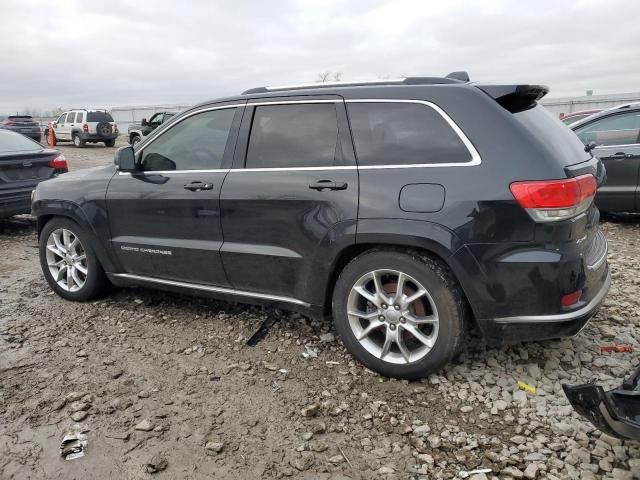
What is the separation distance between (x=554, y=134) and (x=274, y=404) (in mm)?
2316

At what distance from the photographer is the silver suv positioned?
23469 millimetres

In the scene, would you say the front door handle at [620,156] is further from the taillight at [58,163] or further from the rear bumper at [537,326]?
the taillight at [58,163]

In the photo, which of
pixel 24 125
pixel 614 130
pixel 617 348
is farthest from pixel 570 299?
pixel 24 125

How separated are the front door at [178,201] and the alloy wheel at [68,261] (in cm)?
58

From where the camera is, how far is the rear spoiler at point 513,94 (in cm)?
281

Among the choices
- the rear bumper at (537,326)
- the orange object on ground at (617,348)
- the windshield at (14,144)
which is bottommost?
the orange object on ground at (617,348)

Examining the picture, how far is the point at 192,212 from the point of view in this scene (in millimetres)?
3635

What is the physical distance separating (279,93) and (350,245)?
4.06ft

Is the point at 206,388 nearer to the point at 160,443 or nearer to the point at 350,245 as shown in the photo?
the point at 160,443

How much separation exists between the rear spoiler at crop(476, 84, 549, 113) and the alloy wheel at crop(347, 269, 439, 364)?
3.78 ft

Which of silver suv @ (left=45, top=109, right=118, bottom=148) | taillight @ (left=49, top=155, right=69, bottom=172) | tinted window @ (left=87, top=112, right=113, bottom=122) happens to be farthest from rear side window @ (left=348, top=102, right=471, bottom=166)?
tinted window @ (left=87, top=112, right=113, bottom=122)

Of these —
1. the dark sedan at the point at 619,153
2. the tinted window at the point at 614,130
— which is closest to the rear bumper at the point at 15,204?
the dark sedan at the point at 619,153

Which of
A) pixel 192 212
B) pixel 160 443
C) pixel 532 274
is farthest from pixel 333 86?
pixel 160 443

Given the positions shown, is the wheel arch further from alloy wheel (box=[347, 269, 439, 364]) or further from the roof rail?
the roof rail
